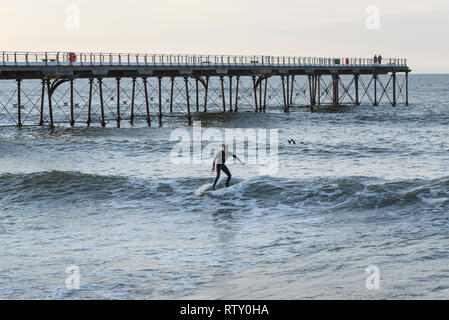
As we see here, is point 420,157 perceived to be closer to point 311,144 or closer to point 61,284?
point 311,144

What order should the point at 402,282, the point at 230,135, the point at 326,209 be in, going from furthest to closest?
the point at 230,135 → the point at 326,209 → the point at 402,282

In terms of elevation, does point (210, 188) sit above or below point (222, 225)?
above

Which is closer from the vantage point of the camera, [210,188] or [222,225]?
[222,225]

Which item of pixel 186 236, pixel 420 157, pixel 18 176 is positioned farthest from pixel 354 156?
pixel 186 236

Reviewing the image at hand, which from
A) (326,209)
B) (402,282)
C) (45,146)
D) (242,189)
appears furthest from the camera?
(45,146)

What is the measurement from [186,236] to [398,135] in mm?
31583

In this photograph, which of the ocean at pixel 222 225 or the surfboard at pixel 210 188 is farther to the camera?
the surfboard at pixel 210 188

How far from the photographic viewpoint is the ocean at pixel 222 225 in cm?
1247

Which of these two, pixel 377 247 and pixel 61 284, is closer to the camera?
pixel 61 284

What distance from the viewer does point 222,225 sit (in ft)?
59.5

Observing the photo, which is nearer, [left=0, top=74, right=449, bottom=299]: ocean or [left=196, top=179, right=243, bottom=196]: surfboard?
[left=0, top=74, right=449, bottom=299]: ocean

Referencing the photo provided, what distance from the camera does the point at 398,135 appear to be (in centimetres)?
4544

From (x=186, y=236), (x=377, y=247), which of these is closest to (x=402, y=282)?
(x=377, y=247)

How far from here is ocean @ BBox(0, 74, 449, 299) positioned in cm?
1247
